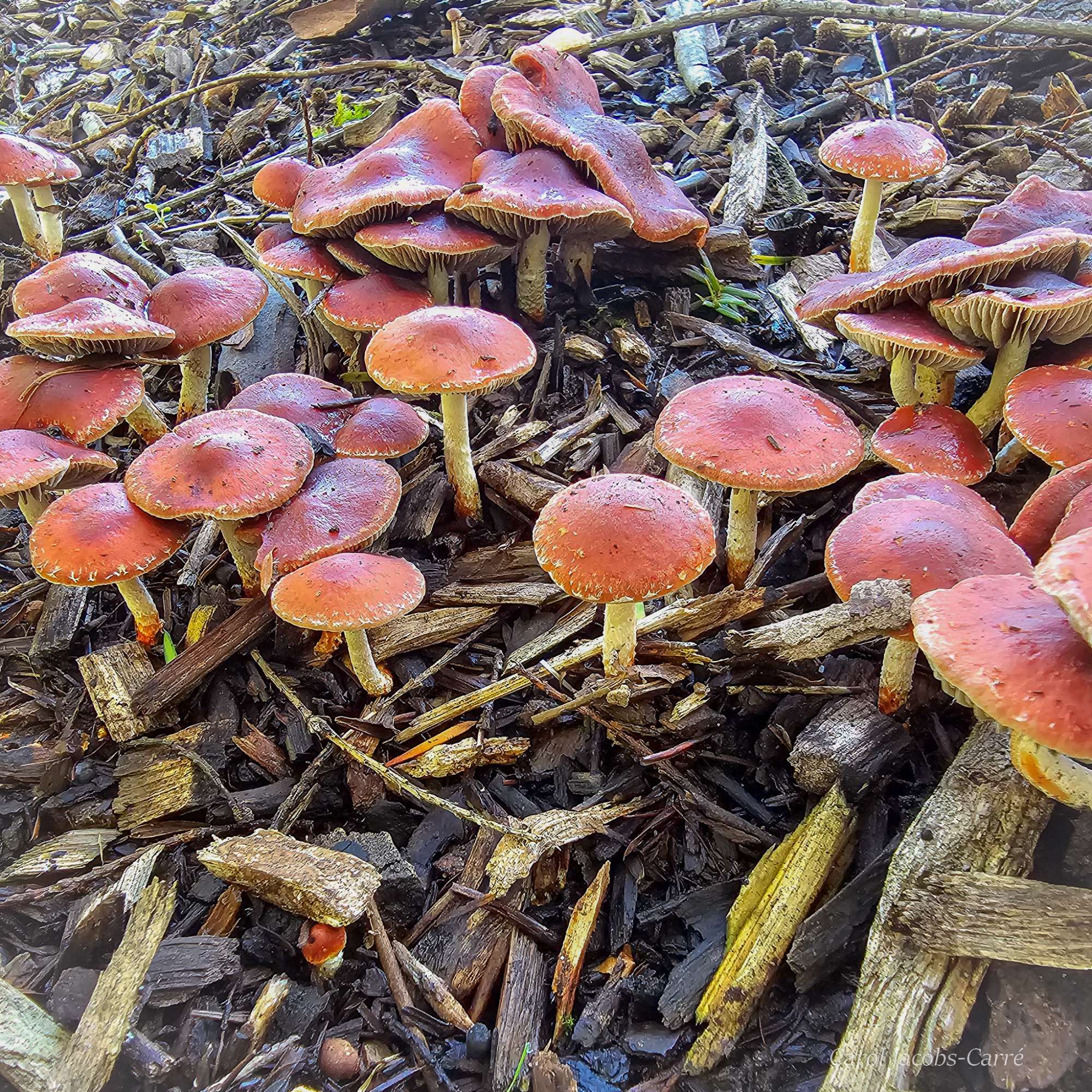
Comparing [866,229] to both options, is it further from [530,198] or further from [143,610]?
[143,610]

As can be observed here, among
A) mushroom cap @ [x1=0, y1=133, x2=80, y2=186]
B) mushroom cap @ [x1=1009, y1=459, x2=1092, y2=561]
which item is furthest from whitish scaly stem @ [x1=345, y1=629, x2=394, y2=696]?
mushroom cap @ [x1=0, y1=133, x2=80, y2=186]

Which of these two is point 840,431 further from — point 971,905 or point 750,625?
point 971,905

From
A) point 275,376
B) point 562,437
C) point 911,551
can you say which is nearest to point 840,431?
point 911,551

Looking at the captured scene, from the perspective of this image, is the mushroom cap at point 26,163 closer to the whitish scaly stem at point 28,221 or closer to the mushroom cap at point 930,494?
the whitish scaly stem at point 28,221

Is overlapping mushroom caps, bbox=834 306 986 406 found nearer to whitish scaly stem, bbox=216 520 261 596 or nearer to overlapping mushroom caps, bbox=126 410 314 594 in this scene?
overlapping mushroom caps, bbox=126 410 314 594

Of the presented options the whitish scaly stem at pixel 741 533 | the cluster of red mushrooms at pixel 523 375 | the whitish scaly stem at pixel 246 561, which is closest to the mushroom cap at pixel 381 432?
the cluster of red mushrooms at pixel 523 375
